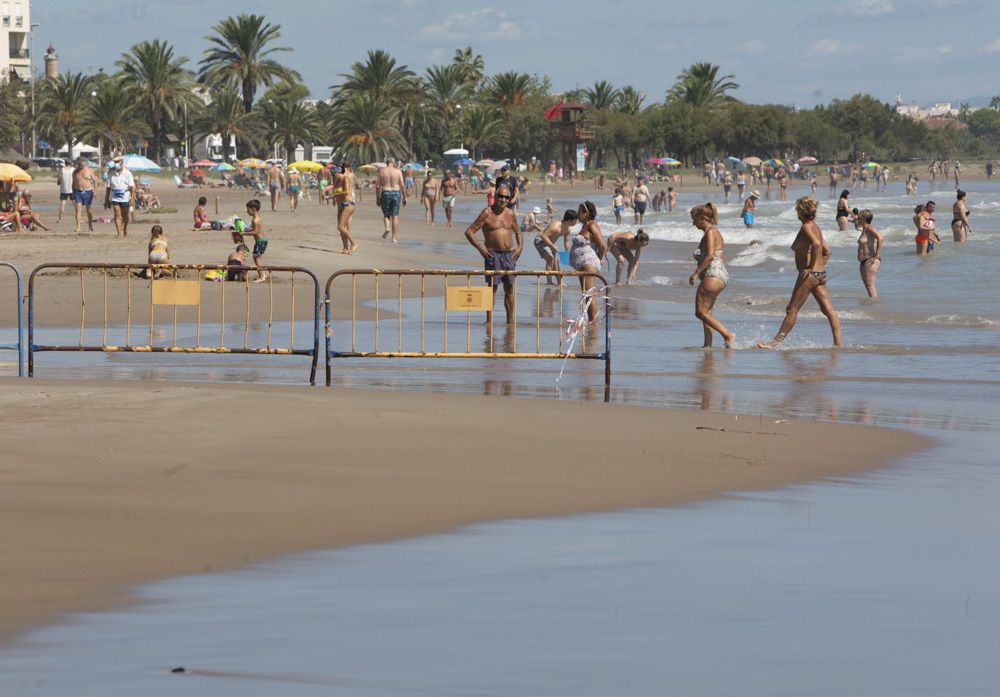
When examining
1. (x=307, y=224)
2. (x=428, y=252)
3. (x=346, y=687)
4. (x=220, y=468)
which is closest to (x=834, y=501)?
(x=220, y=468)

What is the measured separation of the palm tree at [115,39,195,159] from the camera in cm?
10488

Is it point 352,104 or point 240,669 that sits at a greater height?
point 352,104

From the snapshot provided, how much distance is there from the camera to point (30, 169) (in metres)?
89.7

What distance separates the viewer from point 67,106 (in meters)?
106

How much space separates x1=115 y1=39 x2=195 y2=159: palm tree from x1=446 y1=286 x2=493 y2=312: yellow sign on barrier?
95601 millimetres

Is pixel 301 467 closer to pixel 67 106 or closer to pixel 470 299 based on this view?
pixel 470 299

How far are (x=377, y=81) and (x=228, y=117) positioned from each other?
1184 cm

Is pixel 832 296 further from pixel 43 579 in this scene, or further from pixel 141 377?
pixel 43 579

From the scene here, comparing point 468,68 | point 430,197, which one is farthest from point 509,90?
point 430,197

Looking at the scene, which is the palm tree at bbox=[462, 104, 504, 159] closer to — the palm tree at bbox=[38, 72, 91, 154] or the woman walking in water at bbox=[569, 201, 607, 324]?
the palm tree at bbox=[38, 72, 91, 154]

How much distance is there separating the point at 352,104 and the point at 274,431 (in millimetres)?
98630

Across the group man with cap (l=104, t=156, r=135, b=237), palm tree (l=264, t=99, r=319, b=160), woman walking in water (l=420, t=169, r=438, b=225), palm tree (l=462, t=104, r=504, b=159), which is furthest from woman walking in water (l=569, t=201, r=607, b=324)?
palm tree (l=462, t=104, r=504, b=159)

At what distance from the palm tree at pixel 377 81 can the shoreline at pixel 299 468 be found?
10038 cm

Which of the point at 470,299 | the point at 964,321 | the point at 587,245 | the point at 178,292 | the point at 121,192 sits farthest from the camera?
Result: the point at 121,192
